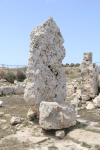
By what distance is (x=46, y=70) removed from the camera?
6.14m

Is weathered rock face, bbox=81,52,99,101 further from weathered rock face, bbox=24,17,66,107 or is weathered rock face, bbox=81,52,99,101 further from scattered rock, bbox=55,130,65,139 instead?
scattered rock, bbox=55,130,65,139

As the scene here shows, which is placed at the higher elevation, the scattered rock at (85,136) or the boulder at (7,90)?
the boulder at (7,90)

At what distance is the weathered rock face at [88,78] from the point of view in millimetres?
10359

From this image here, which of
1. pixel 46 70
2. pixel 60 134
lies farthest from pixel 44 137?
pixel 46 70

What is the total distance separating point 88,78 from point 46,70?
5.16m

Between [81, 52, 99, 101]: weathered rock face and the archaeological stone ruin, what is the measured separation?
427cm

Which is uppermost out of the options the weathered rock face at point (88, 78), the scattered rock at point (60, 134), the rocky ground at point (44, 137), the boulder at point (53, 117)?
the weathered rock face at point (88, 78)

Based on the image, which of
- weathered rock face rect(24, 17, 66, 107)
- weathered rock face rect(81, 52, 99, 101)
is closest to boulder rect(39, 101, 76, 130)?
weathered rock face rect(24, 17, 66, 107)

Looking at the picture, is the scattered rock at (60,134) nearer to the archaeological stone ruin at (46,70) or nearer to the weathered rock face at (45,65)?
the archaeological stone ruin at (46,70)

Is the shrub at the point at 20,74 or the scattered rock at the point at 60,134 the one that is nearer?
the scattered rock at the point at 60,134

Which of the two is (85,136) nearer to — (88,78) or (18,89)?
(88,78)

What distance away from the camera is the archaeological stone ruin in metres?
5.75

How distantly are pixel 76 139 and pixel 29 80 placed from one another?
258cm

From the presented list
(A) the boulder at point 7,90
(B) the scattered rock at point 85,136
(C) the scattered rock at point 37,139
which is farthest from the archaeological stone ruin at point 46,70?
(A) the boulder at point 7,90
